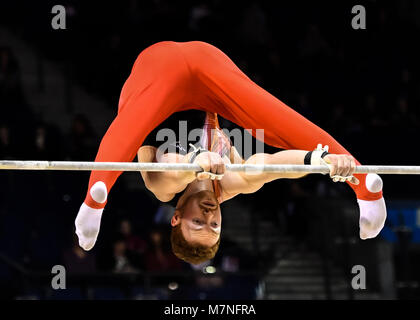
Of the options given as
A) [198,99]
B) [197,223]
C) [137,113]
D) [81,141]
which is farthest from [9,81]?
[197,223]

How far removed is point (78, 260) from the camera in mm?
7473

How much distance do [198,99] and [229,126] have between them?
3459 millimetres

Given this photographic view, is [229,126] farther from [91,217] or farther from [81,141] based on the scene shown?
[91,217]

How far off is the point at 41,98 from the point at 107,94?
74cm

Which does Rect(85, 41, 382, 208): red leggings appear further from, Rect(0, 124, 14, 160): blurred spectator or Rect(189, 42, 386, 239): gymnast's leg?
Rect(0, 124, 14, 160): blurred spectator

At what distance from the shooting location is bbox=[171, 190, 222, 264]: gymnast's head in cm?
466

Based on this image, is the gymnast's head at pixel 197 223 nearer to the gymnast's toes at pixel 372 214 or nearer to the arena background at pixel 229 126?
the gymnast's toes at pixel 372 214

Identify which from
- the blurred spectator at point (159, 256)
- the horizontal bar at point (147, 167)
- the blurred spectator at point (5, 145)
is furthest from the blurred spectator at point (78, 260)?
the horizontal bar at point (147, 167)

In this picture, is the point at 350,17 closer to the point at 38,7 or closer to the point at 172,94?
the point at 38,7

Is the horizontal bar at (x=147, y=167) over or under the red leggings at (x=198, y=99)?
under

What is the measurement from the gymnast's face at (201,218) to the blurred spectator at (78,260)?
9.61ft

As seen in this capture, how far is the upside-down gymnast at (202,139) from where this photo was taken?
14.6ft

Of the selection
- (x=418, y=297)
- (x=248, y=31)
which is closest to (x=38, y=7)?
(x=248, y=31)

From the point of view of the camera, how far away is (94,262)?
7555 mm
